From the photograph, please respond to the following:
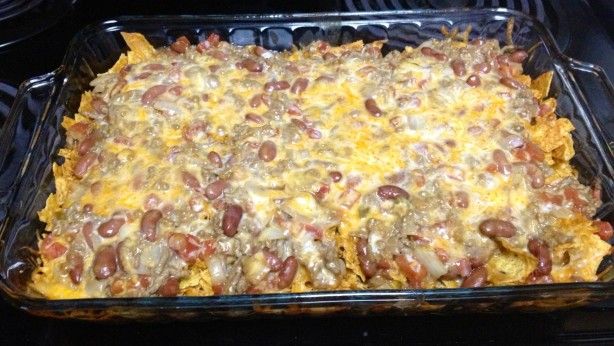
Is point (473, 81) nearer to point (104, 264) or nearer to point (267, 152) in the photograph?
point (267, 152)

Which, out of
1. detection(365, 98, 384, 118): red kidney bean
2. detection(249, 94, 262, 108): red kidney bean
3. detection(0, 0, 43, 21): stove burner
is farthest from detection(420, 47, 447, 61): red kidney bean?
detection(0, 0, 43, 21): stove burner

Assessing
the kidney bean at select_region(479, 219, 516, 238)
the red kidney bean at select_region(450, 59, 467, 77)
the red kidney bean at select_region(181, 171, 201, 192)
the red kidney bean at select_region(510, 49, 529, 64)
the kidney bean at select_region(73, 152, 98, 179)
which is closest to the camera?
the kidney bean at select_region(479, 219, 516, 238)

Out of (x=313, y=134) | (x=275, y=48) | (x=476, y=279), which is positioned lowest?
(x=476, y=279)

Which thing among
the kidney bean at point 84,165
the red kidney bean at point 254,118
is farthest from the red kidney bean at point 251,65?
the kidney bean at point 84,165

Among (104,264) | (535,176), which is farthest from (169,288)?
(535,176)

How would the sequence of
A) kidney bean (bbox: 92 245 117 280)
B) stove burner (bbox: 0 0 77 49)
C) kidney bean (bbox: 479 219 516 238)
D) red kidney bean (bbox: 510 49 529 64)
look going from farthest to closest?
stove burner (bbox: 0 0 77 49) < red kidney bean (bbox: 510 49 529 64) < kidney bean (bbox: 479 219 516 238) < kidney bean (bbox: 92 245 117 280)

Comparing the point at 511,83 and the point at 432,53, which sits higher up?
the point at 432,53

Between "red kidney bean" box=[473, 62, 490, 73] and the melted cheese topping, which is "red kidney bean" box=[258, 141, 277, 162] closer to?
the melted cheese topping
